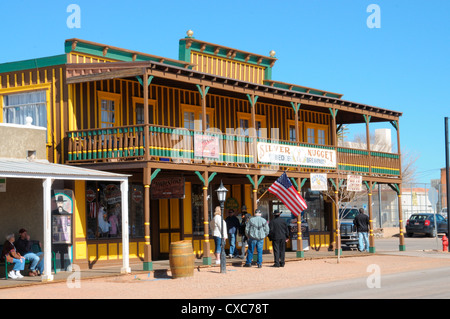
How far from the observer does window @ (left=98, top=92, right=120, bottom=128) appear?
2353cm

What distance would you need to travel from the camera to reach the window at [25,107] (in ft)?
76.2

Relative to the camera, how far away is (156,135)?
21.7 m

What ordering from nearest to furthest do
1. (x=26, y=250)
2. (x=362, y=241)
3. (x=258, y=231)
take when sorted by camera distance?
(x=26, y=250)
(x=258, y=231)
(x=362, y=241)

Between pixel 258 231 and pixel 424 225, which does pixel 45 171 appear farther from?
pixel 424 225

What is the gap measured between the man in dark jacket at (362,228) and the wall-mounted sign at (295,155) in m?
2.19

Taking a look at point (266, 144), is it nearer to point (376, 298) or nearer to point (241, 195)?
point (241, 195)

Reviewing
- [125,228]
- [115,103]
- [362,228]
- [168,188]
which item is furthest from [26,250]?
[362,228]

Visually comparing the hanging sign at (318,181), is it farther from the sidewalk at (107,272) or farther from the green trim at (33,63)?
the green trim at (33,63)

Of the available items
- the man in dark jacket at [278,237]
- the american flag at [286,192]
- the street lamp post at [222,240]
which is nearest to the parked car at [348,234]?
the american flag at [286,192]

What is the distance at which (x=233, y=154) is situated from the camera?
963 inches

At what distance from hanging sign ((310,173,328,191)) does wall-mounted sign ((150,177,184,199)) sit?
504cm

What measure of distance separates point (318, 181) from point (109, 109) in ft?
25.5

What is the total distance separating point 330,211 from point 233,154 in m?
9.39
